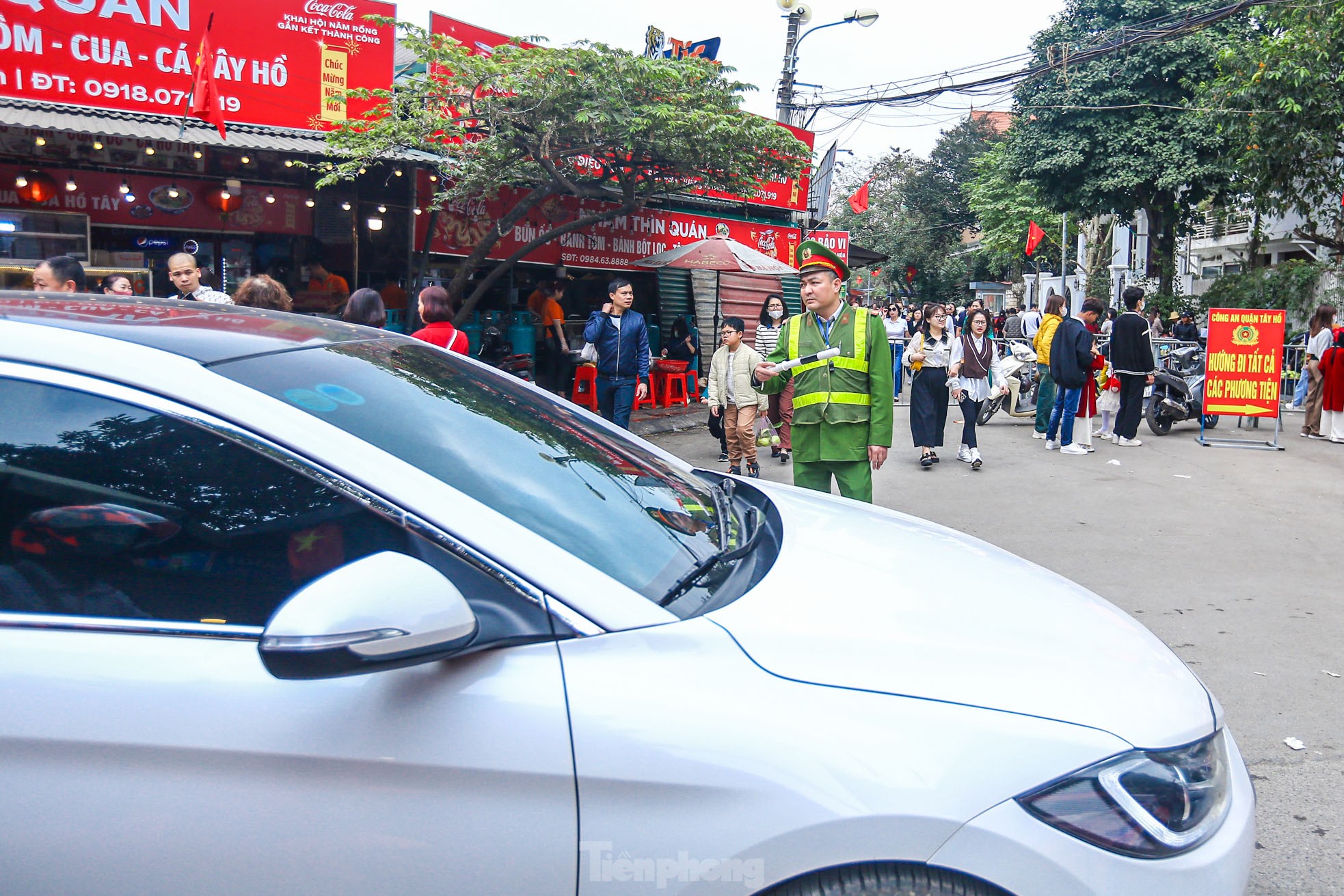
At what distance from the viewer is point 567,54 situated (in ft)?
32.5

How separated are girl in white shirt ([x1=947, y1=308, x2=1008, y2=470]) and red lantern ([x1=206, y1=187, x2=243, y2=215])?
8.49m

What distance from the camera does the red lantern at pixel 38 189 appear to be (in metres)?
10.2

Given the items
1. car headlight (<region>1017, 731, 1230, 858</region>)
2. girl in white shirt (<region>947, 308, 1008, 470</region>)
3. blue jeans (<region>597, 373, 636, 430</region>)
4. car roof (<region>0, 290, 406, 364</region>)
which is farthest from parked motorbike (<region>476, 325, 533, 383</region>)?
car headlight (<region>1017, 731, 1230, 858</region>)

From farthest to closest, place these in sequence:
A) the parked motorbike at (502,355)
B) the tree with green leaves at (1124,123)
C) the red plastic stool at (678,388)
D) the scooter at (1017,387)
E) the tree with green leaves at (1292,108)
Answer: the tree with green leaves at (1124,123), the tree with green leaves at (1292,108), the red plastic stool at (678,388), the scooter at (1017,387), the parked motorbike at (502,355)

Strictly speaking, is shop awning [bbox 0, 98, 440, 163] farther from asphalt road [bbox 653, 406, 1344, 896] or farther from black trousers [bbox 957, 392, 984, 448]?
black trousers [bbox 957, 392, 984, 448]

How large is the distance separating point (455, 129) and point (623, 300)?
10.6 ft

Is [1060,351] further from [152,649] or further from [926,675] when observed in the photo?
[152,649]

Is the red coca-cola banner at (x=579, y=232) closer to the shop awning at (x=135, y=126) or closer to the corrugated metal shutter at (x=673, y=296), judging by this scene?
the corrugated metal shutter at (x=673, y=296)

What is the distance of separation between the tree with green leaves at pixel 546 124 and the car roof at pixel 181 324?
8.02 meters

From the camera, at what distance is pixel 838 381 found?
16.5 feet

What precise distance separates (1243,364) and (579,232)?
861 centimetres

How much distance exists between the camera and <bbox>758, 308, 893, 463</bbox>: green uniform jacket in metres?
4.98

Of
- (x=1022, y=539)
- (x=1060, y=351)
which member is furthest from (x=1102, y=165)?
(x=1022, y=539)

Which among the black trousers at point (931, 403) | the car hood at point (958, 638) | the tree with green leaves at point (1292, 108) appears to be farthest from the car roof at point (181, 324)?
the tree with green leaves at point (1292, 108)
